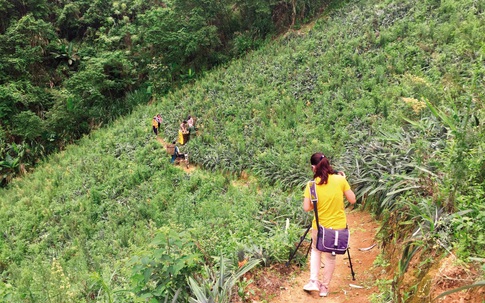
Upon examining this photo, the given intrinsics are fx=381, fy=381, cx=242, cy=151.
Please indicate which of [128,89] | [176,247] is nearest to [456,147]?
[176,247]

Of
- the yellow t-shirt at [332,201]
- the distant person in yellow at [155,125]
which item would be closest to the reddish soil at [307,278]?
the yellow t-shirt at [332,201]

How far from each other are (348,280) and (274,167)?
4952 mm

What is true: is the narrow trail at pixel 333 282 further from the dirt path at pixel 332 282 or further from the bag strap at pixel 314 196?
the bag strap at pixel 314 196

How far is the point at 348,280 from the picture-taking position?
484cm

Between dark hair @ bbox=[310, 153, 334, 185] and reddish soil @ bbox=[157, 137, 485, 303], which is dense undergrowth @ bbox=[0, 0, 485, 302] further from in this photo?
dark hair @ bbox=[310, 153, 334, 185]

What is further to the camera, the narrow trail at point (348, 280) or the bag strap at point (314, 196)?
the narrow trail at point (348, 280)

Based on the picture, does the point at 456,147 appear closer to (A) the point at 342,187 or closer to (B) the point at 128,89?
(A) the point at 342,187

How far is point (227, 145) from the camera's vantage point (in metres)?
12.0

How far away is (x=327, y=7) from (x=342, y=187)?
1834 centimetres

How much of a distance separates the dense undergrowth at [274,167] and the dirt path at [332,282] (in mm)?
275

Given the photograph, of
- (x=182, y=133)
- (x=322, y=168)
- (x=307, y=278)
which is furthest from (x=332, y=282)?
(x=182, y=133)

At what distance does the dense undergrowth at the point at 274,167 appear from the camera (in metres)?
3.98

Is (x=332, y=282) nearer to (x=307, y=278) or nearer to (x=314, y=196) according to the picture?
(x=307, y=278)

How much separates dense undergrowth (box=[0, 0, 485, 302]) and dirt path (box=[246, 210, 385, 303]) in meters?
0.27
